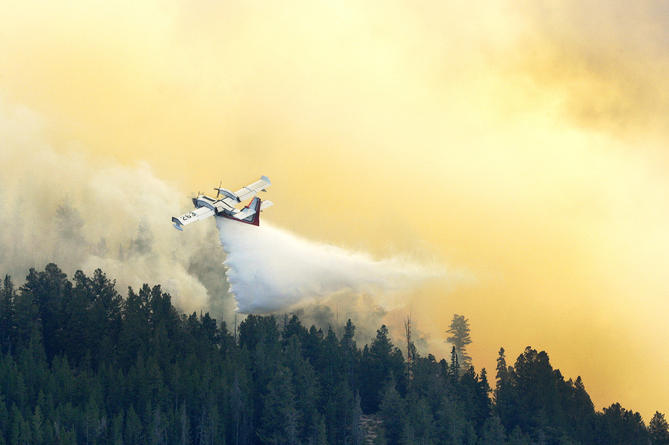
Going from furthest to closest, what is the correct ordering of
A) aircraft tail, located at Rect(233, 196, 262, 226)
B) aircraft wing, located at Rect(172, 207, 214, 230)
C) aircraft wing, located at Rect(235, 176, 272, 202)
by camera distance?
aircraft wing, located at Rect(235, 176, 272, 202) < aircraft tail, located at Rect(233, 196, 262, 226) < aircraft wing, located at Rect(172, 207, 214, 230)

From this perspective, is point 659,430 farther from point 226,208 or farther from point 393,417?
point 226,208

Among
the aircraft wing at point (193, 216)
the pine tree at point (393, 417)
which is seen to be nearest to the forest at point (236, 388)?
the pine tree at point (393, 417)

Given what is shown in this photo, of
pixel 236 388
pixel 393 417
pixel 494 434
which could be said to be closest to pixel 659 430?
pixel 494 434

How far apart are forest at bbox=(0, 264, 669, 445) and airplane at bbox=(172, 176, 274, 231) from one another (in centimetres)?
1314

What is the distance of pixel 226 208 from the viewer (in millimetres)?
163875

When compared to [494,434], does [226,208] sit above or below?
above

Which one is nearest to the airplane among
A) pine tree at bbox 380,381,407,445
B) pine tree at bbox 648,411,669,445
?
pine tree at bbox 380,381,407,445

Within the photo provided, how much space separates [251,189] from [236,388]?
99.7 feet

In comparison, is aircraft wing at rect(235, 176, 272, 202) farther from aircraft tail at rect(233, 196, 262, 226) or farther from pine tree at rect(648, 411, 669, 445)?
pine tree at rect(648, 411, 669, 445)

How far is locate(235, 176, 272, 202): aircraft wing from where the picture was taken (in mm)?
168200

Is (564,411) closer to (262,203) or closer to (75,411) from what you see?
(262,203)

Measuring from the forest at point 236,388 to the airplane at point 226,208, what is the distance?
43.1 ft

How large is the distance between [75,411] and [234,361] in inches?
851

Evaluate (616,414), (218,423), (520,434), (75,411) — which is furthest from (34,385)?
(616,414)
